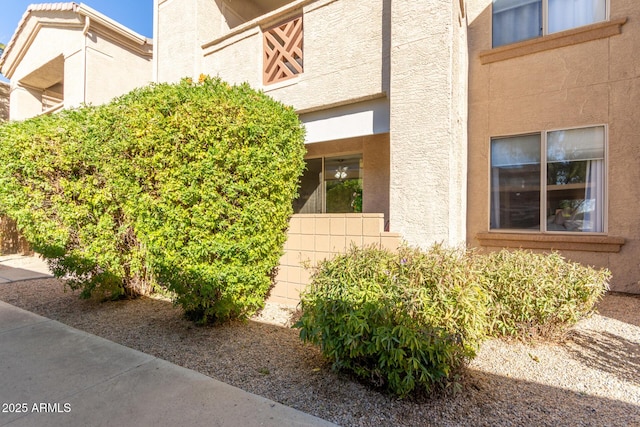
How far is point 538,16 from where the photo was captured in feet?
19.9

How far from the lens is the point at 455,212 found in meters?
4.72

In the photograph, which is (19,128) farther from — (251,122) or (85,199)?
(251,122)

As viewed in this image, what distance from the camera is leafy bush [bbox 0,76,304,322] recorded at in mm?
3891

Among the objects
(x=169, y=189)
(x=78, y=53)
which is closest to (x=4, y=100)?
(x=78, y=53)

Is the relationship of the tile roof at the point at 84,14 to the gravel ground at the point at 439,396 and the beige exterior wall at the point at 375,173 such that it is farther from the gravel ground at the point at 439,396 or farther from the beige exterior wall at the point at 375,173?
the gravel ground at the point at 439,396

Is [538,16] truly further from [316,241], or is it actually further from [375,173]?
[316,241]

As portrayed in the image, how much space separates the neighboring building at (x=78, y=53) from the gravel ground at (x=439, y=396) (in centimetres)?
824

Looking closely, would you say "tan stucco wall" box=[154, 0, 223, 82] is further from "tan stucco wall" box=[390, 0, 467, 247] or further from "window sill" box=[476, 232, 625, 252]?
"window sill" box=[476, 232, 625, 252]

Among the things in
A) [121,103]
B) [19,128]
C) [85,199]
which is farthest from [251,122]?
[19,128]

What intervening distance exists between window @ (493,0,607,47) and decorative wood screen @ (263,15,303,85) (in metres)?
3.98

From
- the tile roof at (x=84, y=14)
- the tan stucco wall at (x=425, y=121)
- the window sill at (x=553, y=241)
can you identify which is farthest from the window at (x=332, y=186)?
the tile roof at (x=84, y=14)

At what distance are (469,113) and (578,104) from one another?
1756 millimetres

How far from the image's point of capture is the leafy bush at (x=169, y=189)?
12.8 ft

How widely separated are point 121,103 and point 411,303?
4690 millimetres
